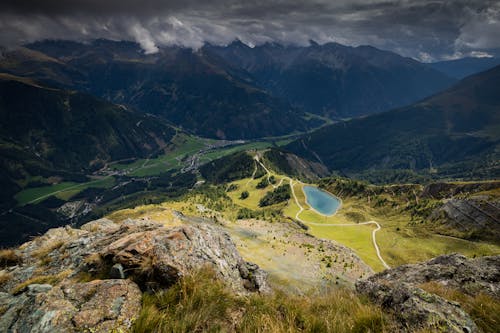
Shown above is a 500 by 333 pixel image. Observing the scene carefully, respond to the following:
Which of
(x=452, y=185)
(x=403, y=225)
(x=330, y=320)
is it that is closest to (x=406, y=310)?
(x=330, y=320)

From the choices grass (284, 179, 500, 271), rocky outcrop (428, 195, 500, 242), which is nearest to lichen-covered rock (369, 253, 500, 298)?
grass (284, 179, 500, 271)

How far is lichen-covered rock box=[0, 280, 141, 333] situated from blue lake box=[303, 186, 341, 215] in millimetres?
143509

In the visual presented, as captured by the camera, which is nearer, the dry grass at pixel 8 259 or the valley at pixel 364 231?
the dry grass at pixel 8 259

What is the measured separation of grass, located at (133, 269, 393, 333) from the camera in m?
6.92

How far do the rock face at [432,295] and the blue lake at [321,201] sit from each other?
131 metres

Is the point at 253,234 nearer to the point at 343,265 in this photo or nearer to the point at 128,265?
the point at 343,265

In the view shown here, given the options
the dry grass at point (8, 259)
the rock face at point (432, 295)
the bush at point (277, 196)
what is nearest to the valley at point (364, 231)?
the bush at point (277, 196)

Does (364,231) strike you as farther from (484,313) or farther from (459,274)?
(484,313)

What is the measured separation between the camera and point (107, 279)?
11367mm

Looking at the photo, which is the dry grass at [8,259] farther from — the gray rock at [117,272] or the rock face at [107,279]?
the gray rock at [117,272]

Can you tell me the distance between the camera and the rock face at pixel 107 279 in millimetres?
8320

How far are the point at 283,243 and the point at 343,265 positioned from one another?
56.3 ft

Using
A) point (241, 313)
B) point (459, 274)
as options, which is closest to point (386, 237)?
point (459, 274)

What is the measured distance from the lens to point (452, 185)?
145 meters
